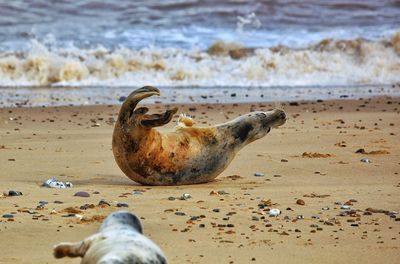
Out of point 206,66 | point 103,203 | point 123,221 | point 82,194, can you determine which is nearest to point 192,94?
point 206,66

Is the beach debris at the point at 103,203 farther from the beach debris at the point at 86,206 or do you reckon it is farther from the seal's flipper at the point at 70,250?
the seal's flipper at the point at 70,250

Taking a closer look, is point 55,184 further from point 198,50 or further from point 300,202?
point 198,50

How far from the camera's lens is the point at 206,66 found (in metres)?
18.4

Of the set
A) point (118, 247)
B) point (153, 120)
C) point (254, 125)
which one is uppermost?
point (118, 247)

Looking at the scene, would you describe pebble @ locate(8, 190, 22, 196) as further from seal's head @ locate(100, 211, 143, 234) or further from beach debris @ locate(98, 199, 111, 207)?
seal's head @ locate(100, 211, 143, 234)

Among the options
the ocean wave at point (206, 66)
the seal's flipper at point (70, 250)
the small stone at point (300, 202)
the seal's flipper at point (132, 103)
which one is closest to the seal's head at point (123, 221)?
the seal's flipper at point (70, 250)

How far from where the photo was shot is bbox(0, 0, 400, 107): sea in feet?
53.8

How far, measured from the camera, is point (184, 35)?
22031 mm

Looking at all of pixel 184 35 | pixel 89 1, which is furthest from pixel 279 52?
pixel 89 1

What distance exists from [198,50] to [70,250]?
16410mm

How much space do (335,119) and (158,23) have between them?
12224 mm

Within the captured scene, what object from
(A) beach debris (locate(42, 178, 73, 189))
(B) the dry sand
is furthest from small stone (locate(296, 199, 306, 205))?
(A) beach debris (locate(42, 178, 73, 189))

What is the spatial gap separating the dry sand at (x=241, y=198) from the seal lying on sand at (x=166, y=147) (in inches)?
5.4

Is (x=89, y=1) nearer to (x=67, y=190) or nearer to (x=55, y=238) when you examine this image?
(x=67, y=190)
